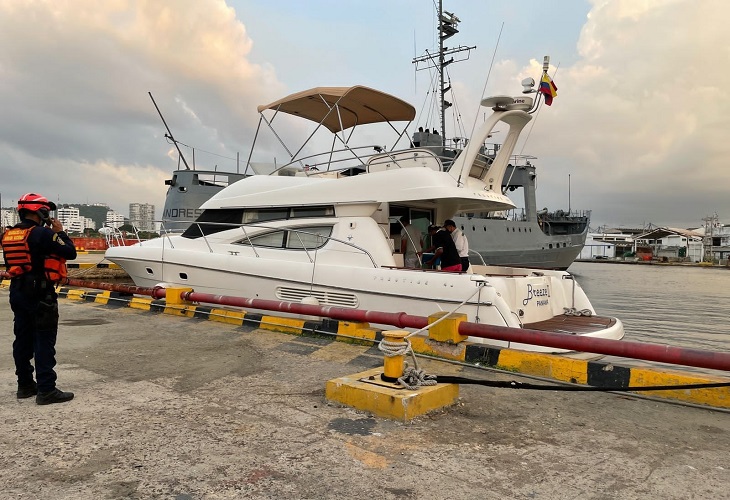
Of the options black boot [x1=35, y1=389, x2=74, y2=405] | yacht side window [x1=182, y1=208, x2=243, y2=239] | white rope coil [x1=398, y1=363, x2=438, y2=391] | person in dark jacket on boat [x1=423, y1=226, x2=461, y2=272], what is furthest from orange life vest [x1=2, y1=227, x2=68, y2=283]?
yacht side window [x1=182, y1=208, x2=243, y2=239]

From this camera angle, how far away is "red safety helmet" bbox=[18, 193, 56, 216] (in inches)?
149

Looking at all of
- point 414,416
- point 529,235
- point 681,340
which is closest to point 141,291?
point 414,416

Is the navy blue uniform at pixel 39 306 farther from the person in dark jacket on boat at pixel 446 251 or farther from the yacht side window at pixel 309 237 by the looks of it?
the person in dark jacket on boat at pixel 446 251

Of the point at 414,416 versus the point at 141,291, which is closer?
the point at 414,416

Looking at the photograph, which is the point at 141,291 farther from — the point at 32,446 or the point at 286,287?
the point at 32,446

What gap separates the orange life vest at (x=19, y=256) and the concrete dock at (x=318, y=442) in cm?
99

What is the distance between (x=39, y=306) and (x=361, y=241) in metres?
5.08

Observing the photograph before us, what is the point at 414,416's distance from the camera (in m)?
3.44

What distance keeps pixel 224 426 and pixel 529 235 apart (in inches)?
1102

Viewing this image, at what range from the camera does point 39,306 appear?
11.8 feet

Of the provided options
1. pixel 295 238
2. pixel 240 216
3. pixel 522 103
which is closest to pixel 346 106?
pixel 240 216

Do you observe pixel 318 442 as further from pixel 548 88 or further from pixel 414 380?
pixel 548 88

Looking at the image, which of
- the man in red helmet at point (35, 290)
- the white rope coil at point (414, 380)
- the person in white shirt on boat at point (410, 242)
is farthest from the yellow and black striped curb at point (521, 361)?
the man in red helmet at point (35, 290)

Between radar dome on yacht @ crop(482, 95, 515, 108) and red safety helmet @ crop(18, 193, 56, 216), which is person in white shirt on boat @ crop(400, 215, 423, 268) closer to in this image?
radar dome on yacht @ crop(482, 95, 515, 108)
